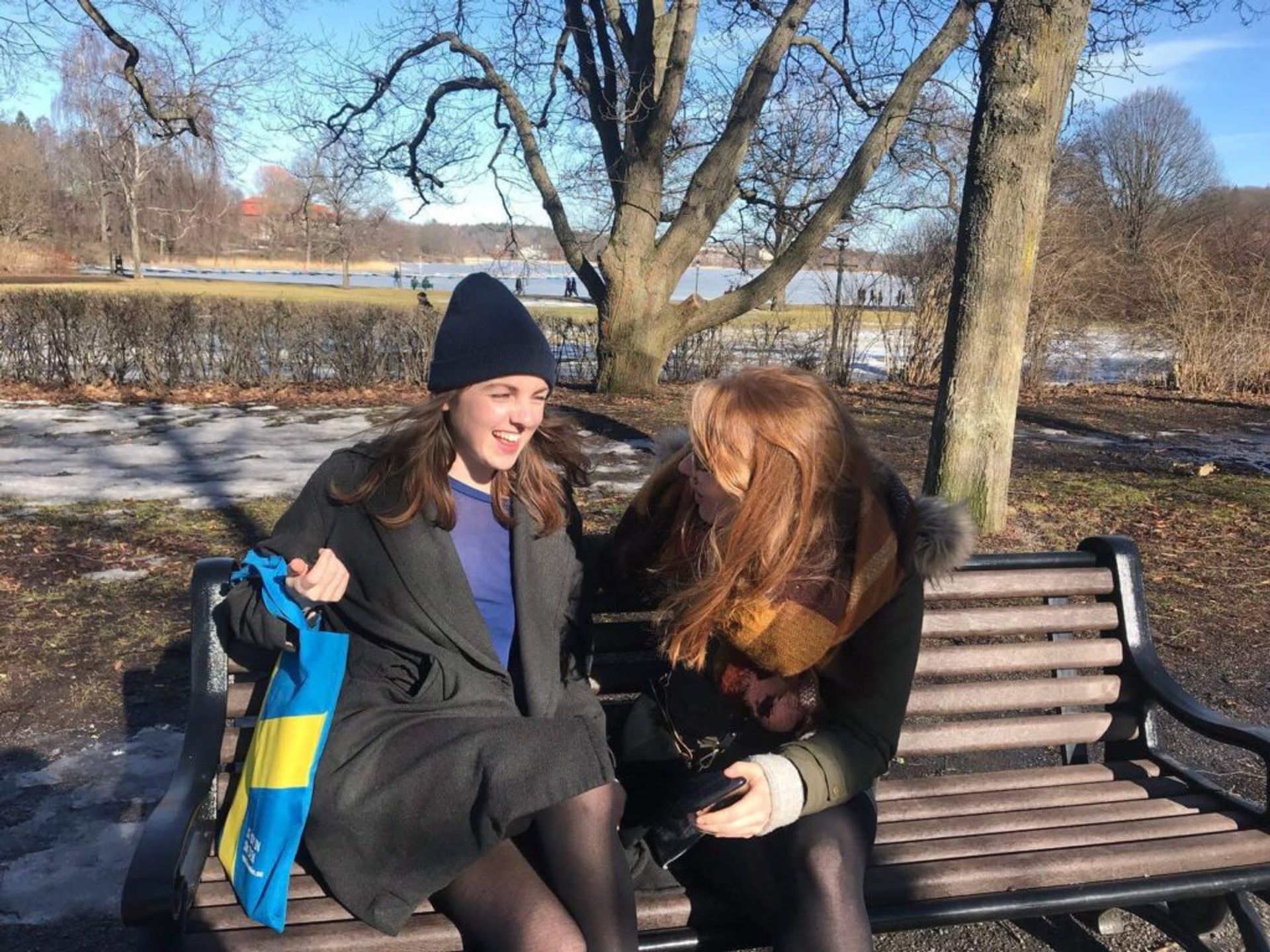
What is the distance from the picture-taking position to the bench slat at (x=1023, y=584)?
8.74ft

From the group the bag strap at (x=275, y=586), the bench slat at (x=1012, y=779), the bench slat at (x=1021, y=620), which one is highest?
the bag strap at (x=275, y=586)

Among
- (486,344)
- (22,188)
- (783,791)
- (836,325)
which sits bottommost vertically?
(783,791)

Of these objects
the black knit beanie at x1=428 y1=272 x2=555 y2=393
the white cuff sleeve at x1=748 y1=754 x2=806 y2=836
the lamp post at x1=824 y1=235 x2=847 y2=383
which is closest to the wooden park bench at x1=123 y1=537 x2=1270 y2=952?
the white cuff sleeve at x1=748 y1=754 x2=806 y2=836

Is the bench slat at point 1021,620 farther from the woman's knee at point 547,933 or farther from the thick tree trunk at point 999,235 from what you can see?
the thick tree trunk at point 999,235

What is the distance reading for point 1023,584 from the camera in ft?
8.90

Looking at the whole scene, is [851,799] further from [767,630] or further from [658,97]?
[658,97]

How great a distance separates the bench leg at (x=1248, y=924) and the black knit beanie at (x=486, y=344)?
185cm

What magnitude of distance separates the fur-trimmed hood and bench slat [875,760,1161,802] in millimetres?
631

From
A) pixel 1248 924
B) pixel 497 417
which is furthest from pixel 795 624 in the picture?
pixel 1248 924

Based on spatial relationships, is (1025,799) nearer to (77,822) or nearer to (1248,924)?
(1248,924)

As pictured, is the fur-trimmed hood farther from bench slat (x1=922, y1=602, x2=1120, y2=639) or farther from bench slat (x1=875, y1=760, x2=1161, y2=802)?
bench slat (x1=875, y1=760, x2=1161, y2=802)

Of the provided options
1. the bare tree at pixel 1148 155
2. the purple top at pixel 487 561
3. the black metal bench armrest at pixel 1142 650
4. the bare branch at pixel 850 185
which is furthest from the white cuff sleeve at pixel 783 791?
the bare tree at pixel 1148 155

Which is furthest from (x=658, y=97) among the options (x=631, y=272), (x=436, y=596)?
(x=436, y=596)

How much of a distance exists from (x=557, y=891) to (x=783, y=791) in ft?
1.49
